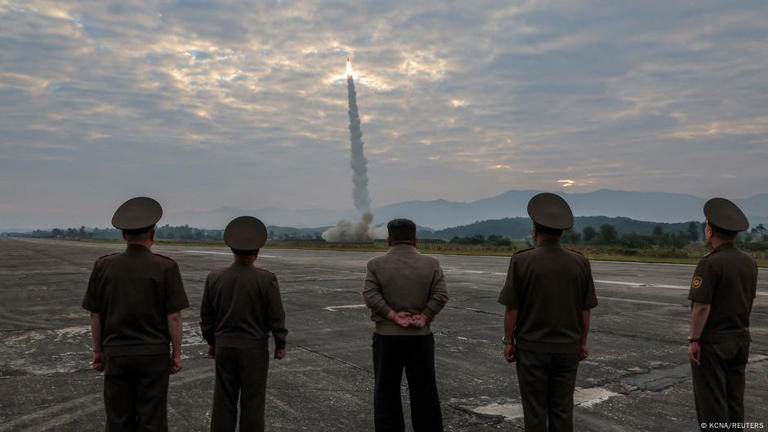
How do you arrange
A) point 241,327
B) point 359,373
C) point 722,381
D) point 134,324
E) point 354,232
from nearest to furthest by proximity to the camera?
point 134,324, point 241,327, point 722,381, point 359,373, point 354,232

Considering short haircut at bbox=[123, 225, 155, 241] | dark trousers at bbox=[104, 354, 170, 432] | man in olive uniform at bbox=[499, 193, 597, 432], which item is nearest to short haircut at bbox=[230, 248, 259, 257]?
short haircut at bbox=[123, 225, 155, 241]

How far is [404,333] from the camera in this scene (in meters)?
4.68

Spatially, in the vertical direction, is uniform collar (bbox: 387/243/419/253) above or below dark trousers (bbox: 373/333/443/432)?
above

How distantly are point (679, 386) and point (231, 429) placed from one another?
18.8ft

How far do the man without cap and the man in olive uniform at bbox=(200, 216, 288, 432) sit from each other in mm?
852

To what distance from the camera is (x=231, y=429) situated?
4.45m

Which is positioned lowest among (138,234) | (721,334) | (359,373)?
(359,373)

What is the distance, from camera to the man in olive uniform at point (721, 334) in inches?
181

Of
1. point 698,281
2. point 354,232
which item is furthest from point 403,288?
point 354,232

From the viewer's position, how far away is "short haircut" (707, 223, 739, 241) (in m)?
4.76

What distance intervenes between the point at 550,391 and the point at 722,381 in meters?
1.48

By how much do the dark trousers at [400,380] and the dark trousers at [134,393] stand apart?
1.72m

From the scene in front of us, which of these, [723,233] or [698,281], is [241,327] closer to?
[698,281]

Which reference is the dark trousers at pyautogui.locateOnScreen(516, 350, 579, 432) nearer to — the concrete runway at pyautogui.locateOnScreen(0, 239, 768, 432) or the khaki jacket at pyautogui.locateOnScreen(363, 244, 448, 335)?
the khaki jacket at pyautogui.locateOnScreen(363, 244, 448, 335)
